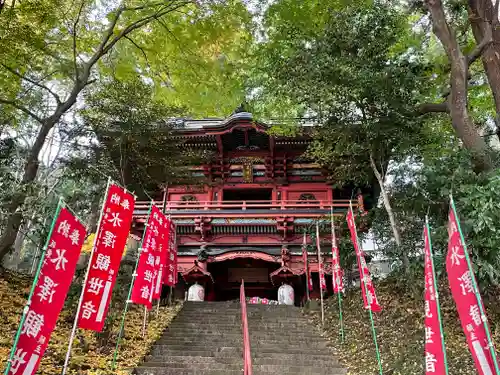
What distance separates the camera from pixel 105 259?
6277 mm

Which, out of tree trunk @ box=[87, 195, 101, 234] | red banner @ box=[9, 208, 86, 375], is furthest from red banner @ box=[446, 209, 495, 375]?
tree trunk @ box=[87, 195, 101, 234]

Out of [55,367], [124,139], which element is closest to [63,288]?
[55,367]

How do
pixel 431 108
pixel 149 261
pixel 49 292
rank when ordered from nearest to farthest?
pixel 49 292
pixel 149 261
pixel 431 108

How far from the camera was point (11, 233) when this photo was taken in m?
8.89

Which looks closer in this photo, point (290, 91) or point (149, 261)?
point (149, 261)

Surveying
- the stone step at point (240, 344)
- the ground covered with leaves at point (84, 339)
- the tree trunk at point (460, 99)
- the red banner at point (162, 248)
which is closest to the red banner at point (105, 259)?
the ground covered with leaves at point (84, 339)

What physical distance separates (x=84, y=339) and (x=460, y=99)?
32.9 feet

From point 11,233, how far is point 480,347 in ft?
30.4

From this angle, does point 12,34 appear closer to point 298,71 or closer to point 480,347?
point 298,71

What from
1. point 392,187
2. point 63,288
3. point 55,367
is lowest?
point 55,367

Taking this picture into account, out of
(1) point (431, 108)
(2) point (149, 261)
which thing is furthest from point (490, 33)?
(2) point (149, 261)

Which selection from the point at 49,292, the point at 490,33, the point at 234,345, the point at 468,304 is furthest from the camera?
the point at 234,345

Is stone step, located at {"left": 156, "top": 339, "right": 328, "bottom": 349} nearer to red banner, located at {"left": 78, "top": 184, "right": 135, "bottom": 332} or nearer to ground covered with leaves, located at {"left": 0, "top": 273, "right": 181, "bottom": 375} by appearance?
ground covered with leaves, located at {"left": 0, "top": 273, "right": 181, "bottom": 375}

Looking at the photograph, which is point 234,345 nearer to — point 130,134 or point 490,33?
point 130,134
